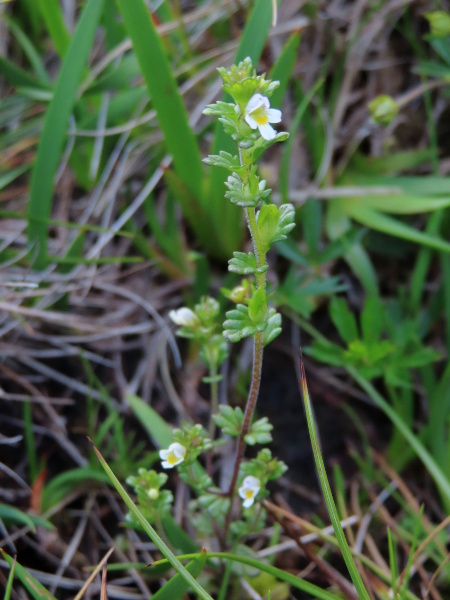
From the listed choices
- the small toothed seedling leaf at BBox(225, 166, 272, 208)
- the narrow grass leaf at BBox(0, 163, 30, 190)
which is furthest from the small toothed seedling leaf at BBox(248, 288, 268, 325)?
the narrow grass leaf at BBox(0, 163, 30, 190)

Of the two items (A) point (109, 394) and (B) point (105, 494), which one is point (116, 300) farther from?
(B) point (105, 494)

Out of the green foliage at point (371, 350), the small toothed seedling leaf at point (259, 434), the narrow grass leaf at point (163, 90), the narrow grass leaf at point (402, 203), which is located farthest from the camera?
the narrow grass leaf at point (402, 203)

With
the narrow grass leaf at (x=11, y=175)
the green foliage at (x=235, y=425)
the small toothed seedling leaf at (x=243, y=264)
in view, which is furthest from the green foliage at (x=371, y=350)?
the narrow grass leaf at (x=11, y=175)

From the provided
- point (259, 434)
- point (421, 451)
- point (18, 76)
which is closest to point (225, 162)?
point (259, 434)

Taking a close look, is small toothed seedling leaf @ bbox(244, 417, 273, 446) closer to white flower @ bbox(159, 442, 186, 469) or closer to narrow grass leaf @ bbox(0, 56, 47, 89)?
white flower @ bbox(159, 442, 186, 469)

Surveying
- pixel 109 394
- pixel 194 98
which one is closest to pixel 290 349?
pixel 109 394

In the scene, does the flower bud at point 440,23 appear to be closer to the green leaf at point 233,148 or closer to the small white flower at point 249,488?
the green leaf at point 233,148

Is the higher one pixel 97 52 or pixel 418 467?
pixel 97 52
